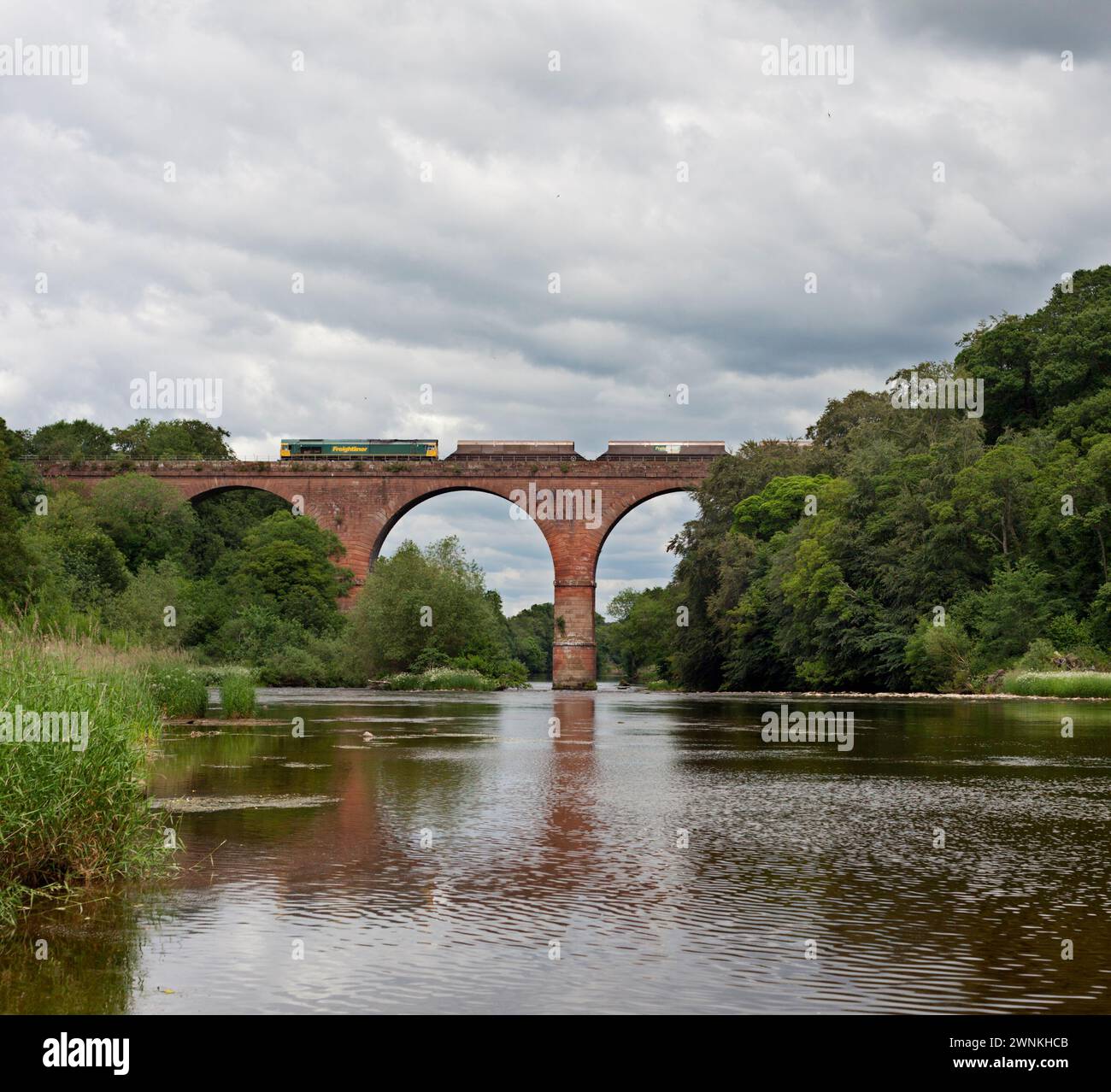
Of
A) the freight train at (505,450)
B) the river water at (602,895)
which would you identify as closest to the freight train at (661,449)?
the freight train at (505,450)

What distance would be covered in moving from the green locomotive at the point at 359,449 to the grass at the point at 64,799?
176 ft

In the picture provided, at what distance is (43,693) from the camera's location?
25.4ft

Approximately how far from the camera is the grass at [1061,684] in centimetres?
3200

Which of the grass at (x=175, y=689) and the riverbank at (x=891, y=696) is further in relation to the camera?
the riverbank at (x=891, y=696)

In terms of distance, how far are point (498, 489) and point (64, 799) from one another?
54192 mm

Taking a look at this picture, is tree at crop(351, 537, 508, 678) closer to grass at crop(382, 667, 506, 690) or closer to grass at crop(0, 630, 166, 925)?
grass at crop(382, 667, 506, 690)

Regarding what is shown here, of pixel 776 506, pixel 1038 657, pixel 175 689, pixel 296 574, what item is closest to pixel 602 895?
pixel 175 689

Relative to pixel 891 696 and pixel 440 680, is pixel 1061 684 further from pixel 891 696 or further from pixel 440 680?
pixel 440 680

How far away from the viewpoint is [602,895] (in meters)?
7.18

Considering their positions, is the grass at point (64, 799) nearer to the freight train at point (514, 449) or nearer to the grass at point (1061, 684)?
the grass at point (1061, 684)

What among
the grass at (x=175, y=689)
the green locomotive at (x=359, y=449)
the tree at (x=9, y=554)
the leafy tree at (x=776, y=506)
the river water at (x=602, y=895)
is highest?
the green locomotive at (x=359, y=449)

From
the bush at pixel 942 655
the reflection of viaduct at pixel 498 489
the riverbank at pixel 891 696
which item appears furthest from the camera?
the reflection of viaduct at pixel 498 489

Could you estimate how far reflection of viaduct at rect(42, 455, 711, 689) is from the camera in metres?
60.7
